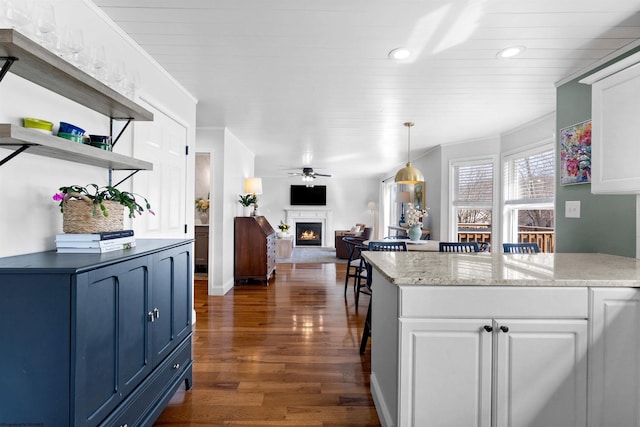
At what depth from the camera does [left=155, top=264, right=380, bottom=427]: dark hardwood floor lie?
1.78 metres

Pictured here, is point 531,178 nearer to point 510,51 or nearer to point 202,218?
point 510,51

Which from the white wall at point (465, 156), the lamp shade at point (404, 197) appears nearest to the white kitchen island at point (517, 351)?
the white wall at point (465, 156)

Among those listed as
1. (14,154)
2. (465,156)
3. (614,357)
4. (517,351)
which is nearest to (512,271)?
(517,351)

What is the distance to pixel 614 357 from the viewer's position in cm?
134

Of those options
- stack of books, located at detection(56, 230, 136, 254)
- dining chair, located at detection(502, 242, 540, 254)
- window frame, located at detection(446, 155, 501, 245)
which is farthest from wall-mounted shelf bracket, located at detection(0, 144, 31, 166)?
window frame, located at detection(446, 155, 501, 245)

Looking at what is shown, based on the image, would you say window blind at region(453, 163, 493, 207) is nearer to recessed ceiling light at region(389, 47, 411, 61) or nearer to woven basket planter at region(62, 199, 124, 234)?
recessed ceiling light at region(389, 47, 411, 61)

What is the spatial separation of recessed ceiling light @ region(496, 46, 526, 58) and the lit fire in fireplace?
7.94 m

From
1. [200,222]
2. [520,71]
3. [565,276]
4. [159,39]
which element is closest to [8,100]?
[159,39]

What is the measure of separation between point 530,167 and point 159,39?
4.36 m

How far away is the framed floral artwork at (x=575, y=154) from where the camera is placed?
7.88ft

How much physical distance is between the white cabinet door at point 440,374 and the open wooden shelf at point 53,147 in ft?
5.30

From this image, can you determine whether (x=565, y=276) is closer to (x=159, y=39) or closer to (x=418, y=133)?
(x=159, y=39)

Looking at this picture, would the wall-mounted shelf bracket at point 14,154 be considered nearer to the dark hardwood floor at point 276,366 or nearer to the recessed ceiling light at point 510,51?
the dark hardwood floor at point 276,366

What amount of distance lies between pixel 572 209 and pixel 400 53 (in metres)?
1.97
